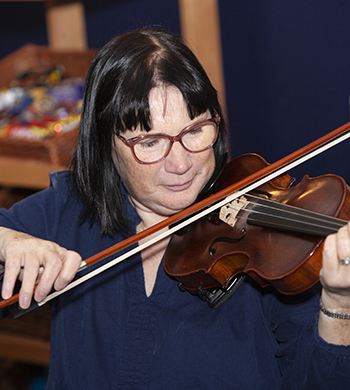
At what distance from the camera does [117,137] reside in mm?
1000

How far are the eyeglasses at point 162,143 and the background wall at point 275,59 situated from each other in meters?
1.14

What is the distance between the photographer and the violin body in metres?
0.83

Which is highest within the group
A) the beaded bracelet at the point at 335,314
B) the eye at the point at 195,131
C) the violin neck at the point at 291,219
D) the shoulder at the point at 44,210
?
the eye at the point at 195,131

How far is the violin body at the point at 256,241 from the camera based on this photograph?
0.83m

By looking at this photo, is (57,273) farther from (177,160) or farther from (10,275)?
(177,160)

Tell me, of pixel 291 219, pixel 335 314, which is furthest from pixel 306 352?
pixel 291 219

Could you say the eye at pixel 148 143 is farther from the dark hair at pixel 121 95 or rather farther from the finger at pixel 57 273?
the finger at pixel 57 273

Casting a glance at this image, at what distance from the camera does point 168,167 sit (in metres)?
0.96

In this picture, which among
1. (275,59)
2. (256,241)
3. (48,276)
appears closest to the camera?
(48,276)

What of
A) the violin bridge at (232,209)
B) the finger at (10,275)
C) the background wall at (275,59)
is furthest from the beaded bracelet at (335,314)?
the background wall at (275,59)

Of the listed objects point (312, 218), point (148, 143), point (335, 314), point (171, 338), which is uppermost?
point (148, 143)

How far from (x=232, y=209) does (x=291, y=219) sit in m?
0.17

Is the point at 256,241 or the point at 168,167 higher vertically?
the point at 168,167

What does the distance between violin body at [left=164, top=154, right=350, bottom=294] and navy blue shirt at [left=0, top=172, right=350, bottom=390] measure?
0.06m
